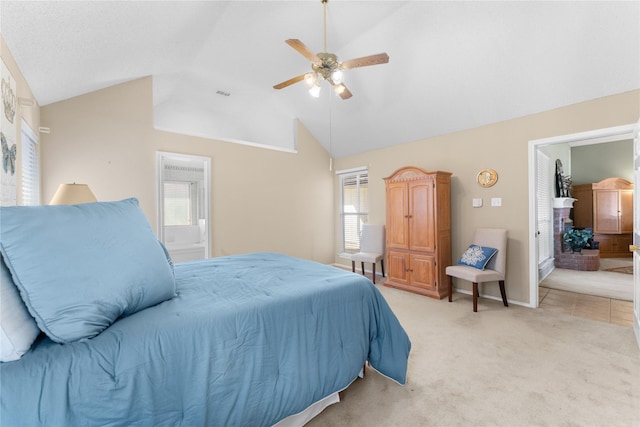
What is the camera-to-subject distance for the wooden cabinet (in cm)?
646

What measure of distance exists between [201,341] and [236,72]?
3.93 m

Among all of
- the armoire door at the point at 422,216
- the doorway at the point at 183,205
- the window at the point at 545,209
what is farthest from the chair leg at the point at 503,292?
the doorway at the point at 183,205

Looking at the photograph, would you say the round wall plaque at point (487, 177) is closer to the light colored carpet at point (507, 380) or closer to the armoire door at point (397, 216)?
the armoire door at point (397, 216)

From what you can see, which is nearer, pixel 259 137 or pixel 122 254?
pixel 122 254

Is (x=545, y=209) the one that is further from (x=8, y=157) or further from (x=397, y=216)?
(x=8, y=157)

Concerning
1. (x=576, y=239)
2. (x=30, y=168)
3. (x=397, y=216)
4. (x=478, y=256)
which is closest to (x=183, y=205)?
(x=30, y=168)

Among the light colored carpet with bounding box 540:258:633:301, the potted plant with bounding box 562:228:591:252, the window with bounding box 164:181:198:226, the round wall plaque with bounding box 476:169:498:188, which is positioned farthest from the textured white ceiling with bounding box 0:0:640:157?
the potted plant with bounding box 562:228:591:252

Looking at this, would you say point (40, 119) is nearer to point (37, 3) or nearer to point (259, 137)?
point (37, 3)

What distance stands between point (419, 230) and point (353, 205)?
204cm

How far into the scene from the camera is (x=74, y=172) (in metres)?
3.38

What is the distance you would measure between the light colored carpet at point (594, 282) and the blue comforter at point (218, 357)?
3920mm

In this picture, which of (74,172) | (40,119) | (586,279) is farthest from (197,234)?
(586,279)

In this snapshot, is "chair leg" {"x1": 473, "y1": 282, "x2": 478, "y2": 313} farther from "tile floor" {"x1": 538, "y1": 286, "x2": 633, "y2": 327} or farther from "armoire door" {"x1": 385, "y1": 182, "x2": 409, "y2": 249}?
"armoire door" {"x1": 385, "y1": 182, "x2": 409, "y2": 249}

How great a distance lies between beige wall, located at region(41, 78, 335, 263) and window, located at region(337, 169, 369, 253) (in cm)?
29
